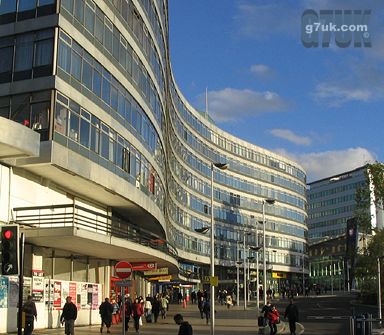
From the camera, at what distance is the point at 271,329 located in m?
27.6

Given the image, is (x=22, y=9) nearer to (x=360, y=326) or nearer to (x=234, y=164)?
(x=360, y=326)

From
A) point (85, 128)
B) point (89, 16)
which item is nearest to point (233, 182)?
point (89, 16)

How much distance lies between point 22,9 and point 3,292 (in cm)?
1243

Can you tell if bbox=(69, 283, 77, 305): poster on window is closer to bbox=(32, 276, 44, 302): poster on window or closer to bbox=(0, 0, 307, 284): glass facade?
bbox=(32, 276, 44, 302): poster on window

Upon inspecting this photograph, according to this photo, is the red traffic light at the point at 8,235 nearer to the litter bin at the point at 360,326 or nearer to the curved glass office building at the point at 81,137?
the curved glass office building at the point at 81,137

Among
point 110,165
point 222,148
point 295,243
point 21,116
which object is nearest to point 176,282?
point 222,148

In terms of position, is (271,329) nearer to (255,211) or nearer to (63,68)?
(63,68)

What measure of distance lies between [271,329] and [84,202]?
11.8m

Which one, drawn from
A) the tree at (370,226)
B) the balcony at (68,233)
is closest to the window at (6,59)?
the balcony at (68,233)

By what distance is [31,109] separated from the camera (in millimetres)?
27453

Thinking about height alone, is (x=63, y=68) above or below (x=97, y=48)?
below

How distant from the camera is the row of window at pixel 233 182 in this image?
8429 centimetres

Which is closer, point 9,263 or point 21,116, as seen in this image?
point 9,263

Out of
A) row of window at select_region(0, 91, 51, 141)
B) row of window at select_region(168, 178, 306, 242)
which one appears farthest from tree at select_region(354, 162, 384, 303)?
row of window at select_region(0, 91, 51, 141)
